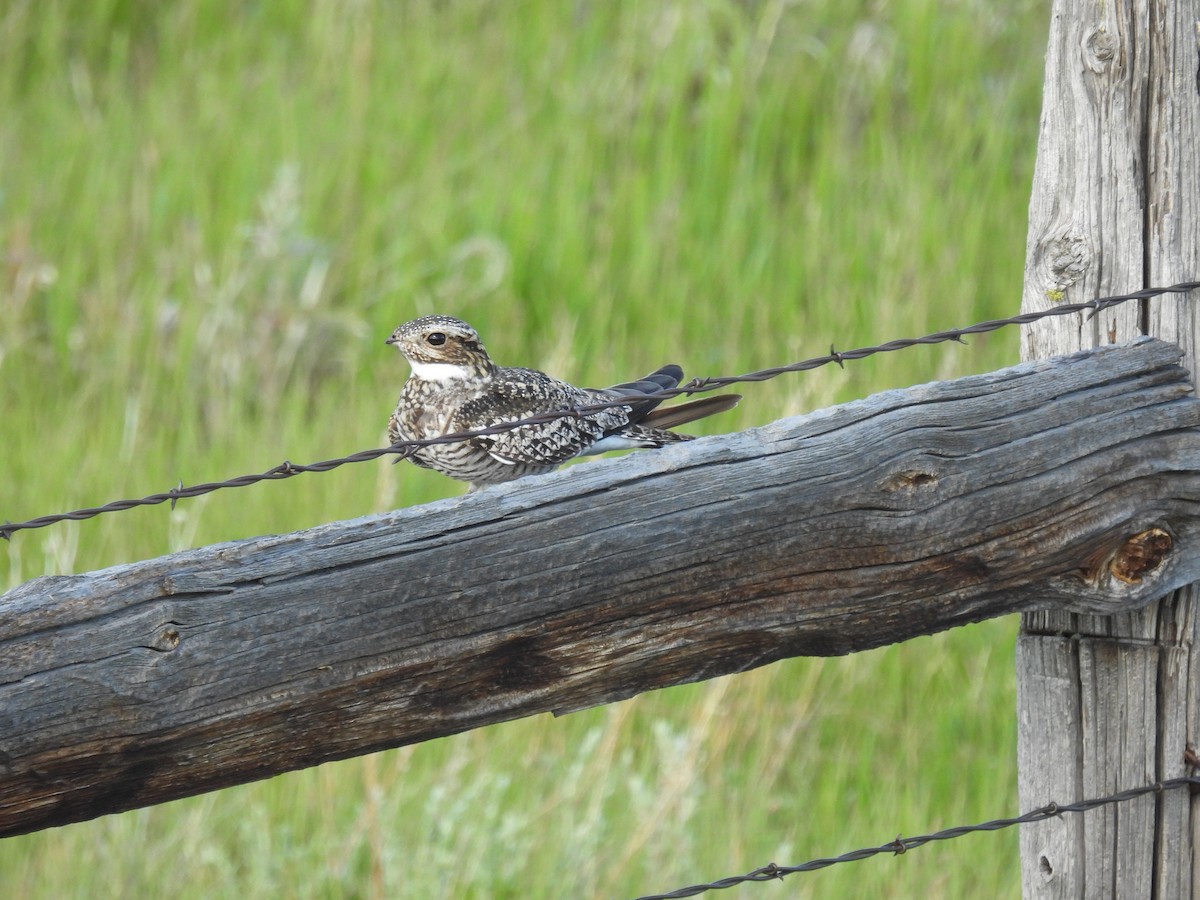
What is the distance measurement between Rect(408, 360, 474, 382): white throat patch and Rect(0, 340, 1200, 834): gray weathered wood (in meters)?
1.99

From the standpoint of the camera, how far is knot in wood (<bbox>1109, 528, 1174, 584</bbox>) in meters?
2.23

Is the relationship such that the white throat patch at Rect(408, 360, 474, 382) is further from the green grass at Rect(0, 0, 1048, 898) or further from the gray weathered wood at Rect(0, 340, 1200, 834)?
the gray weathered wood at Rect(0, 340, 1200, 834)

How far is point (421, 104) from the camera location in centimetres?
777

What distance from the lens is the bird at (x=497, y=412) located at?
3.62 meters

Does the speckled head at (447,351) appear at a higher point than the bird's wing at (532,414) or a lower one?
higher

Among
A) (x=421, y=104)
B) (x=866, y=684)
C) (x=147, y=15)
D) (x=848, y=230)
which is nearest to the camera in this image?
(x=866, y=684)

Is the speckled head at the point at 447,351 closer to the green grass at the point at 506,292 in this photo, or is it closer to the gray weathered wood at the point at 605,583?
the green grass at the point at 506,292

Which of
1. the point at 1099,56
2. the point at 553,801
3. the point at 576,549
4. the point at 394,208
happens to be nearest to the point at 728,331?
the point at 394,208

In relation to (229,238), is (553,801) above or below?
below

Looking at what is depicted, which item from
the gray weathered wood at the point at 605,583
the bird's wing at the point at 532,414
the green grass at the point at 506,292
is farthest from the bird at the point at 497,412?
the gray weathered wood at the point at 605,583

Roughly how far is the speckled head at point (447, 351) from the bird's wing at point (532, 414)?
0.08m

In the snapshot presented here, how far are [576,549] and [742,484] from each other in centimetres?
28

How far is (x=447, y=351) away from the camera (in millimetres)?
4008

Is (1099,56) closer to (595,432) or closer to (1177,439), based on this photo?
(1177,439)
